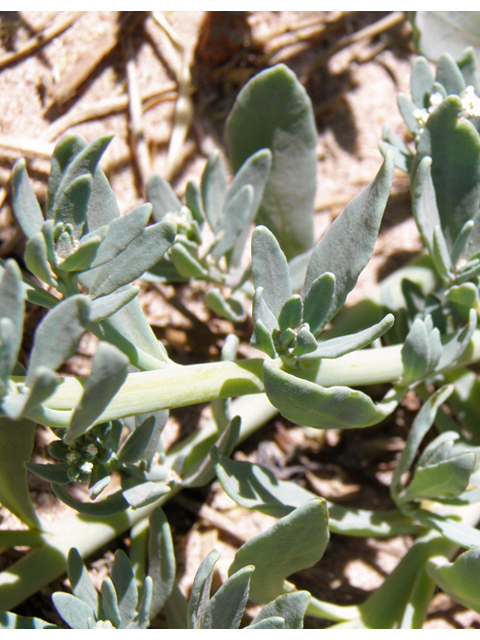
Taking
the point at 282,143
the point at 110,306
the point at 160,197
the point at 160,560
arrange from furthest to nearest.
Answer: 1. the point at 282,143
2. the point at 160,197
3. the point at 160,560
4. the point at 110,306

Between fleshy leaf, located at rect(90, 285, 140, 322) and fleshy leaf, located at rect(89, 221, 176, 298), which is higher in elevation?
fleshy leaf, located at rect(89, 221, 176, 298)

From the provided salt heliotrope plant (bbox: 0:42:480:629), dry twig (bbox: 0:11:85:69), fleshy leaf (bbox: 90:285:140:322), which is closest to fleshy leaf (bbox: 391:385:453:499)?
salt heliotrope plant (bbox: 0:42:480:629)

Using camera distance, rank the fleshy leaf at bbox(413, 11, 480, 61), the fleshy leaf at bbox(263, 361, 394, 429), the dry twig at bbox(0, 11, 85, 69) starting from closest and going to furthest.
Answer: the fleshy leaf at bbox(263, 361, 394, 429) → the fleshy leaf at bbox(413, 11, 480, 61) → the dry twig at bbox(0, 11, 85, 69)

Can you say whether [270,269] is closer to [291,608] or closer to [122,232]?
[122,232]

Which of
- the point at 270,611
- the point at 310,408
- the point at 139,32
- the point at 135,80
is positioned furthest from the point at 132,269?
the point at 139,32

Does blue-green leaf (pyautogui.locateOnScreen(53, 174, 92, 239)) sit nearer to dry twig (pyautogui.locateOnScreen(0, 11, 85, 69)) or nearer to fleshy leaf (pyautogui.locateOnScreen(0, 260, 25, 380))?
fleshy leaf (pyautogui.locateOnScreen(0, 260, 25, 380))

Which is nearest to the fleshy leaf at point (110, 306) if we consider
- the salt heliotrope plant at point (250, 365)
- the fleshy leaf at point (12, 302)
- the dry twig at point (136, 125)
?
the salt heliotrope plant at point (250, 365)

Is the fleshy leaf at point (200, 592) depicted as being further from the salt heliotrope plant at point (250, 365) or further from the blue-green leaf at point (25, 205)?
the blue-green leaf at point (25, 205)

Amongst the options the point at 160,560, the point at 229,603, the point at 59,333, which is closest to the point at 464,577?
the point at 229,603

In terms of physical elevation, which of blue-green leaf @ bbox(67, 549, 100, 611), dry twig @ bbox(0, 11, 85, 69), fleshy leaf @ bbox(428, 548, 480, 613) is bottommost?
fleshy leaf @ bbox(428, 548, 480, 613)
